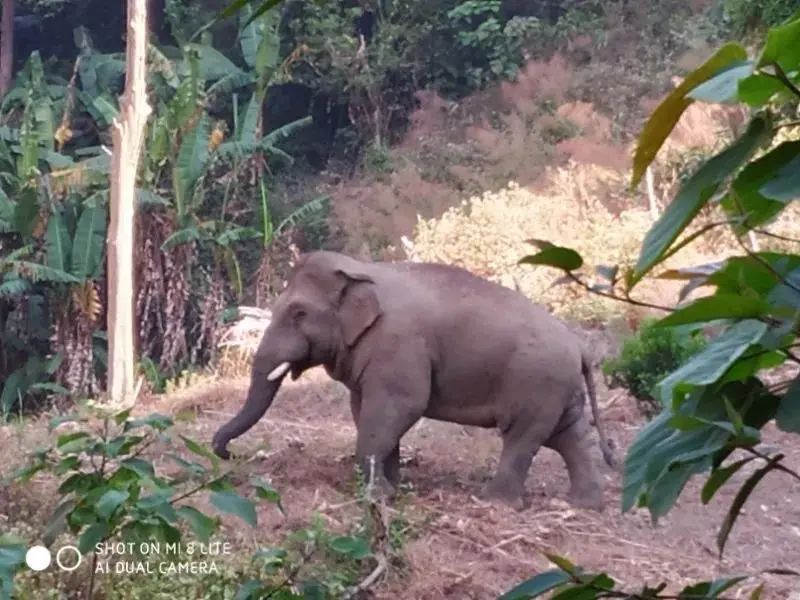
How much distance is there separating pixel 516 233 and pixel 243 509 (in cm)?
1051

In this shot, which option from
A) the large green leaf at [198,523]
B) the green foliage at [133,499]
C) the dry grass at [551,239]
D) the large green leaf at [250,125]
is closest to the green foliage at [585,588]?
the green foliage at [133,499]

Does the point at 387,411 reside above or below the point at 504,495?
above

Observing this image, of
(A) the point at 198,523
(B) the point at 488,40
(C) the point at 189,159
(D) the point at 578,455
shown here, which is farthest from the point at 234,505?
(B) the point at 488,40

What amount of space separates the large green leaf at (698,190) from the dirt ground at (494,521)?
8.76 ft

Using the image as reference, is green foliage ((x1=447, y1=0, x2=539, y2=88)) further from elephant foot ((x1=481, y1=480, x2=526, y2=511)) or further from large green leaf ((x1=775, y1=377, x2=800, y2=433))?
large green leaf ((x1=775, y1=377, x2=800, y2=433))

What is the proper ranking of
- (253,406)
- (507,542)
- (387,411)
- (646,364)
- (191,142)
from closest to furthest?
(507,542), (387,411), (253,406), (646,364), (191,142)

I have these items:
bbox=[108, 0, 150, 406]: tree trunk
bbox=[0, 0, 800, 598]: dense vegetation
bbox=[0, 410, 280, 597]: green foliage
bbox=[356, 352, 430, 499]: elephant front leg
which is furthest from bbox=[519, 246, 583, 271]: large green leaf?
bbox=[108, 0, 150, 406]: tree trunk

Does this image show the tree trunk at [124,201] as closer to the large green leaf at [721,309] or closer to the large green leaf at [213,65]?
the large green leaf at [213,65]

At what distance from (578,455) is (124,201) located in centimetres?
487

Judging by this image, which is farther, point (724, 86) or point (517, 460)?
point (517, 460)

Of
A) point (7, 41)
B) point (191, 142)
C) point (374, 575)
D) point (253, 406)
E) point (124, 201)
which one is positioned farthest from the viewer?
point (7, 41)

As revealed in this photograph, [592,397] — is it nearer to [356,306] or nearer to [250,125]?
[356,306]

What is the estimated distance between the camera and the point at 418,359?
193 inches

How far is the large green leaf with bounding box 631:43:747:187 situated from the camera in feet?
1.99
